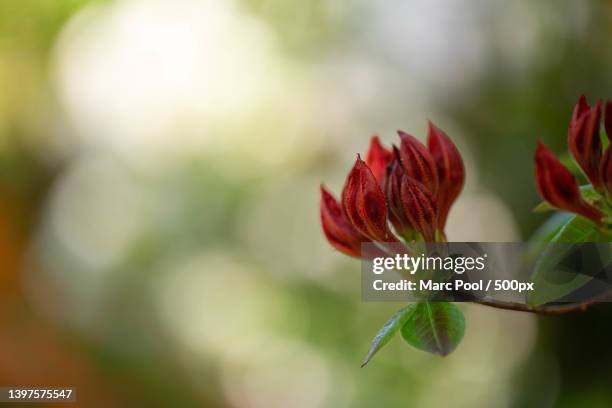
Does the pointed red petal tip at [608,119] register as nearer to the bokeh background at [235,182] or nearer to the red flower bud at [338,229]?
the red flower bud at [338,229]

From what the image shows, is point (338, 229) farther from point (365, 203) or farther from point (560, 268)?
point (560, 268)

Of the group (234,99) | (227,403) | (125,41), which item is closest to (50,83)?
(125,41)

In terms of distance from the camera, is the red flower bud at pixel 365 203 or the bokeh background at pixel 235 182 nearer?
the red flower bud at pixel 365 203

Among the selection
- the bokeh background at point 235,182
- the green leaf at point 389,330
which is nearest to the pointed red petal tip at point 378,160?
the green leaf at point 389,330

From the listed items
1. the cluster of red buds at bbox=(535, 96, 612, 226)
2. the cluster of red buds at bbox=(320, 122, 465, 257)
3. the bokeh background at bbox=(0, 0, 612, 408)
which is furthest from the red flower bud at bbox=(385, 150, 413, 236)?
the bokeh background at bbox=(0, 0, 612, 408)

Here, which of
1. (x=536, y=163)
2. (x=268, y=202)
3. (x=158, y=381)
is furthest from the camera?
(x=268, y=202)

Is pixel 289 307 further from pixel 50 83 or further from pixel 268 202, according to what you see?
pixel 50 83

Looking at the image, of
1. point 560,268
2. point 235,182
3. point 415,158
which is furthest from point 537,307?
point 235,182
